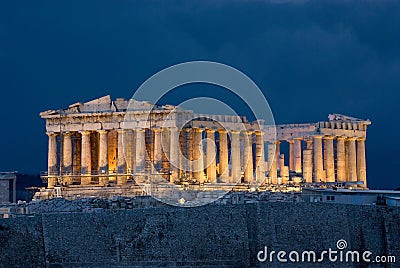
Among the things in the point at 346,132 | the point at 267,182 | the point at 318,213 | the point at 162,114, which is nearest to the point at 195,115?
the point at 162,114

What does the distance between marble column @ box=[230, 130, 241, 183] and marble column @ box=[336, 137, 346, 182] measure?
874 centimetres

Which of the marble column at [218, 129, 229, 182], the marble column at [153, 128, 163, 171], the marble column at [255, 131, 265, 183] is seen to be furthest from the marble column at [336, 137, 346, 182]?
the marble column at [153, 128, 163, 171]

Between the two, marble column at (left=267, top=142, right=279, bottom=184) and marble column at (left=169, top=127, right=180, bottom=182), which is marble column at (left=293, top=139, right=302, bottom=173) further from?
marble column at (left=169, top=127, right=180, bottom=182)

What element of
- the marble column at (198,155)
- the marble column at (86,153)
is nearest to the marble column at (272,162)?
the marble column at (198,155)

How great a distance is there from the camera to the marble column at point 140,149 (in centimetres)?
6475

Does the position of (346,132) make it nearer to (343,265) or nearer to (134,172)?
(134,172)

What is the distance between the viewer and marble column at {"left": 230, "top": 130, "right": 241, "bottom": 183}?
69.8 m

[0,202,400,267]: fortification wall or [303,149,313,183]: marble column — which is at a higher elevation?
[303,149,313,183]: marble column

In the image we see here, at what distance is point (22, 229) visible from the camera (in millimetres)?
41688

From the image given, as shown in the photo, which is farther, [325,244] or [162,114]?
[162,114]

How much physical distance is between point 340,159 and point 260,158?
6862 mm

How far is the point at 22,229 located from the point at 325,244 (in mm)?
15391

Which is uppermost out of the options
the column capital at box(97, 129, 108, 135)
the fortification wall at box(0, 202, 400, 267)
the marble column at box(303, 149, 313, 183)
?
the column capital at box(97, 129, 108, 135)

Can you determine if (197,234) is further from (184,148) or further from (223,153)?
(223,153)
